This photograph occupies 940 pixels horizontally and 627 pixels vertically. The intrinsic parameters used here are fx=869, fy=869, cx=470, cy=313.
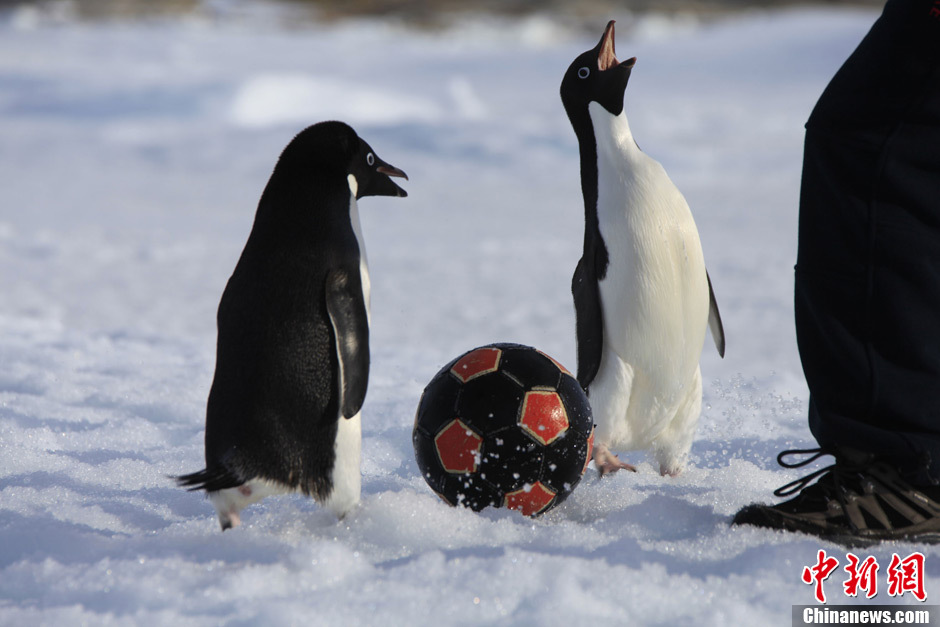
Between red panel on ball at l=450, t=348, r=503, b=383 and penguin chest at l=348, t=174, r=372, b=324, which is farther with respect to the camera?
red panel on ball at l=450, t=348, r=503, b=383

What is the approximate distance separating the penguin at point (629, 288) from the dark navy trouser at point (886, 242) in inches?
20.6

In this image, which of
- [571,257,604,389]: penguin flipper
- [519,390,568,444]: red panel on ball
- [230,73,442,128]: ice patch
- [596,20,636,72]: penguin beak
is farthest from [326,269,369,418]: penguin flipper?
[230,73,442,128]: ice patch

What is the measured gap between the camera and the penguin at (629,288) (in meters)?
2.09

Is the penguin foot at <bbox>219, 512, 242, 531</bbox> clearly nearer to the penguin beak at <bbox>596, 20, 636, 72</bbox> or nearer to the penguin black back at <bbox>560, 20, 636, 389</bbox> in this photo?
the penguin black back at <bbox>560, 20, 636, 389</bbox>

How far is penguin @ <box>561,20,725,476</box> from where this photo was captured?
2088 mm

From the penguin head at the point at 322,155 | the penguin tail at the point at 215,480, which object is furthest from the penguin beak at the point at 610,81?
the penguin tail at the point at 215,480

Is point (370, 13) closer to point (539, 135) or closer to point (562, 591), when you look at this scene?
point (539, 135)

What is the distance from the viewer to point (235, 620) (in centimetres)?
124

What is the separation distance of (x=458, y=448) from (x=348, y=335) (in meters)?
0.33

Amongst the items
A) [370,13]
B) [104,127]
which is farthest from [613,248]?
[370,13]

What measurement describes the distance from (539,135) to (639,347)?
9120 mm

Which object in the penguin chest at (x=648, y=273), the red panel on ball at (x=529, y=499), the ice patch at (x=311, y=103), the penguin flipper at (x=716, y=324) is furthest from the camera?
the ice patch at (x=311, y=103)

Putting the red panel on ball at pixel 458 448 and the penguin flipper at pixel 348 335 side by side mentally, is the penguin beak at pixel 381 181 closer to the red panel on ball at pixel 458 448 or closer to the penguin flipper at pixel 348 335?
the penguin flipper at pixel 348 335

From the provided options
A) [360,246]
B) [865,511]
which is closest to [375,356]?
[360,246]
